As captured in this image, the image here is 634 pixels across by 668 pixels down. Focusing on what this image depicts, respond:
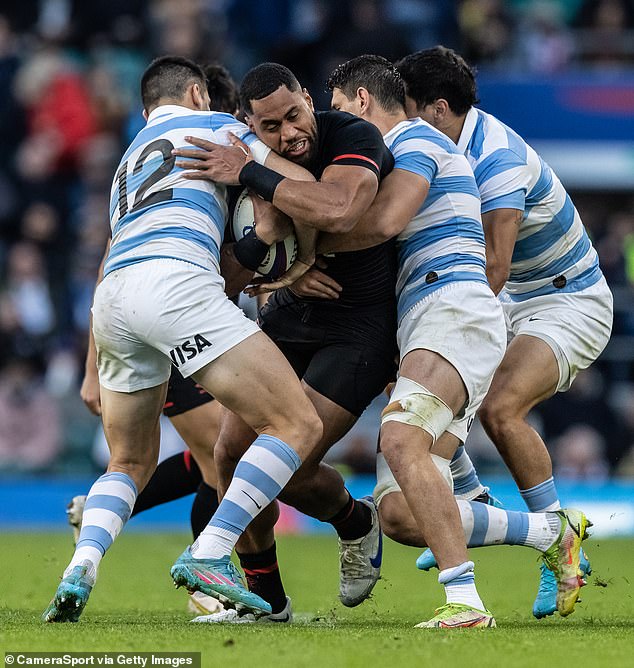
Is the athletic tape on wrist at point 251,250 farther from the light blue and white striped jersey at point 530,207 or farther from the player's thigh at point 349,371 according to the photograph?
the light blue and white striped jersey at point 530,207

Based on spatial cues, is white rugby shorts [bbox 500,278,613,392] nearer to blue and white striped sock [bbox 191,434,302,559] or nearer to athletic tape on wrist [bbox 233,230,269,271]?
athletic tape on wrist [bbox 233,230,269,271]

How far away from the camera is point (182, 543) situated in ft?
41.5

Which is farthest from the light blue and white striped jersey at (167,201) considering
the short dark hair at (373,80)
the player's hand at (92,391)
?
the player's hand at (92,391)

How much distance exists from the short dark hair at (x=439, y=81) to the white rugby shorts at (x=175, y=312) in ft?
6.50

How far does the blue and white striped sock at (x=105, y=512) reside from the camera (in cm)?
630

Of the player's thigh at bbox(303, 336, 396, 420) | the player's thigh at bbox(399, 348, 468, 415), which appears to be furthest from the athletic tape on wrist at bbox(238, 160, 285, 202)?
the player's thigh at bbox(399, 348, 468, 415)

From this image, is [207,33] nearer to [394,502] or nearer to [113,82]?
→ [113,82]

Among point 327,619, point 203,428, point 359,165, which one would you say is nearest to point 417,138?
point 359,165

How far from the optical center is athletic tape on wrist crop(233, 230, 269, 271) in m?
6.38

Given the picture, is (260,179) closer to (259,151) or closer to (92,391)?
(259,151)

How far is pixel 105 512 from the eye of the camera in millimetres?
6426

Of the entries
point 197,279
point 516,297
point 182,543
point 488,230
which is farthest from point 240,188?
point 182,543

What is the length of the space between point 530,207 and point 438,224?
1042 millimetres

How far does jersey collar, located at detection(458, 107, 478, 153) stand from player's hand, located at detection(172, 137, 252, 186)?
5.12 feet
